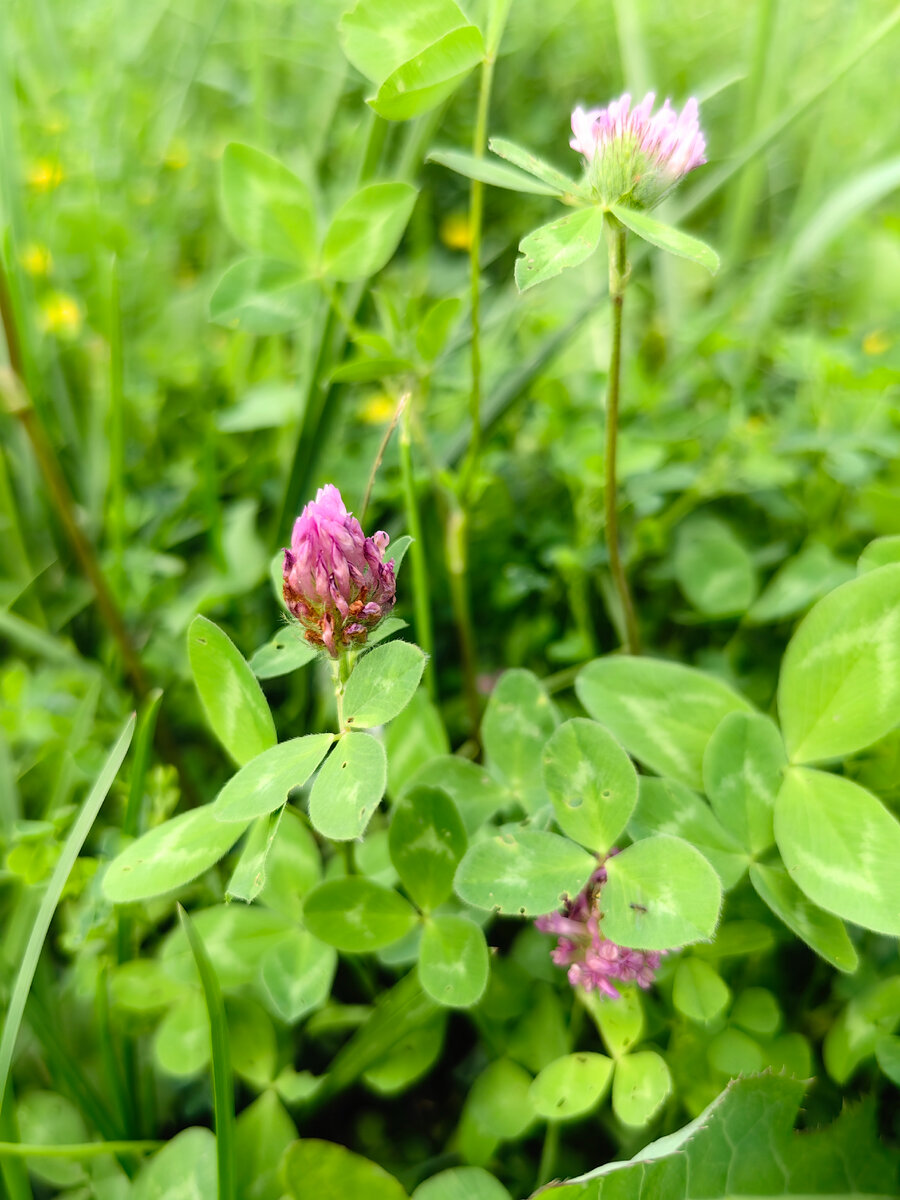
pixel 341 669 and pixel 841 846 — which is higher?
pixel 341 669

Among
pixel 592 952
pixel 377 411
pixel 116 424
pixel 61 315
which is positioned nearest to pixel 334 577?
pixel 592 952

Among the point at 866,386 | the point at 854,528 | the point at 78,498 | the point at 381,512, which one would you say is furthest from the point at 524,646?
the point at 78,498

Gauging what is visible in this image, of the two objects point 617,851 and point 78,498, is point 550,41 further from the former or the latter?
point 617,851

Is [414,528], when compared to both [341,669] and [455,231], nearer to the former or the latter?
[341,669]

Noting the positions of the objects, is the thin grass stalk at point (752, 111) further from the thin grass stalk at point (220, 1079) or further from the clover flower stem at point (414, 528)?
the thin grass stalk at point (220, 1079)

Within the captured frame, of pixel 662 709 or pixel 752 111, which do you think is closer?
pixel 662 709

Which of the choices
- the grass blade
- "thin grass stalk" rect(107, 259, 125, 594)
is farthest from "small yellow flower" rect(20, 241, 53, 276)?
the grass blade

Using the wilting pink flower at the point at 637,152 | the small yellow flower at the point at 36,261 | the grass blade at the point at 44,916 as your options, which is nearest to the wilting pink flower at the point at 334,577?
the grass blade at the point at 44,916
